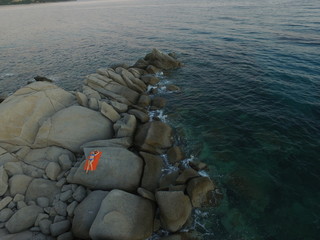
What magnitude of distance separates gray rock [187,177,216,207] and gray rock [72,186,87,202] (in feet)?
23.9

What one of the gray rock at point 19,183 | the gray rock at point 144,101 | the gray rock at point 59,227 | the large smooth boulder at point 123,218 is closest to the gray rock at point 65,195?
the gray rock at point 59,227

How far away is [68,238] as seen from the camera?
37.0 feet

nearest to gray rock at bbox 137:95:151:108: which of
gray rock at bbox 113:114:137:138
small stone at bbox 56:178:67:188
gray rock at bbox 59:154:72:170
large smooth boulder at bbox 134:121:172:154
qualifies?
gray rock at bbox 113:114:137:138

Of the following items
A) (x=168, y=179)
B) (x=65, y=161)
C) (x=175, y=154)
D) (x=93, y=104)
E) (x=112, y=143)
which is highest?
(x=93, y=104)

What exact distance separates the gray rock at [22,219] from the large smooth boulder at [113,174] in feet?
9.24

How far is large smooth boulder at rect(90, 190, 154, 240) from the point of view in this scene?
428 inches

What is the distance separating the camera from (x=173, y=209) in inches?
481

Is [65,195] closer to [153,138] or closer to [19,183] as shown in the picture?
[19,183]

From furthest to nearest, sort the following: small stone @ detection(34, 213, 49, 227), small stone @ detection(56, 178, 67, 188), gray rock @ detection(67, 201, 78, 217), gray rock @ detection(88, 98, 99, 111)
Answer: gray rock @ detection(88, 98, 99, 111)
small stone @ detection(56, 178, 67, 188)
gray rock @ detection(67, 201, 78, 217)
small stone @ detection(34, 213, 49, 227)

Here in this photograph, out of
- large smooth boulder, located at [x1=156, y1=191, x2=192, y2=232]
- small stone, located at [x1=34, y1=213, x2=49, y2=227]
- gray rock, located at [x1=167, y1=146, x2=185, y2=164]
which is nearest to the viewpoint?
large smooth boulder, located at [x1=156, y1=191, x2=192, y2=232]

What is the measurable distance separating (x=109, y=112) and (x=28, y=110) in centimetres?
742

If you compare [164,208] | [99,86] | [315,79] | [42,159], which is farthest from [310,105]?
[42,159]

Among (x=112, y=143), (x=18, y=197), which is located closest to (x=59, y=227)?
(x=18, y=197)

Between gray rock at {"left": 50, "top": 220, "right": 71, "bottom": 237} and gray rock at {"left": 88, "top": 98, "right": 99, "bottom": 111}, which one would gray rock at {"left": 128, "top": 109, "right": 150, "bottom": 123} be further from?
gray rock at {"left": 50, "top": 220, "right": 71, "bottom": 237}
